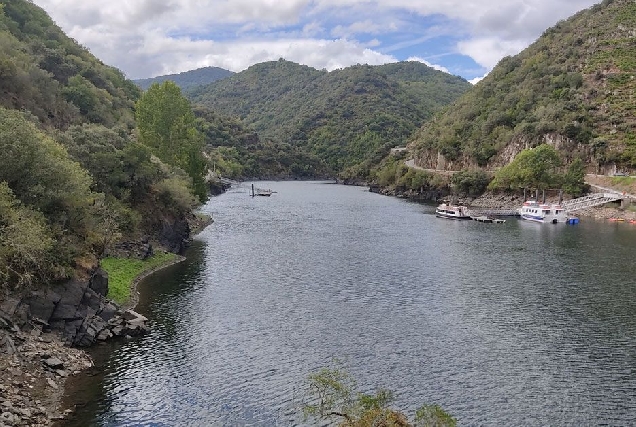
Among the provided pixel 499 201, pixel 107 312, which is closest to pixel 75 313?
pixel 107 312

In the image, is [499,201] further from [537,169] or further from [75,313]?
[75,313]

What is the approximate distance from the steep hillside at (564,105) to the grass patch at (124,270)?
11121cm

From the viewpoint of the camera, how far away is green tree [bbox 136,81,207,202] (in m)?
93.0

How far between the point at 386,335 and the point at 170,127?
65675 millimetres

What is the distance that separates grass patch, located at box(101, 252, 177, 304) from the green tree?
29334mm

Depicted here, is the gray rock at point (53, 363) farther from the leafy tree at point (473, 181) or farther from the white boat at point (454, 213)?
the leafy tree at point (473, 181)

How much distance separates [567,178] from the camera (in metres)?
130

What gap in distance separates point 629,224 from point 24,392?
10531 centimetres

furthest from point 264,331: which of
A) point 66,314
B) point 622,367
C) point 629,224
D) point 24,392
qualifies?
point 629,224

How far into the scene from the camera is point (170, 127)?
94.5 metres

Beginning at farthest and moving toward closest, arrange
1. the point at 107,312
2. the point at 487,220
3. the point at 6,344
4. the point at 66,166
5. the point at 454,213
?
the point at 454,213 → the point at 487,220 → the point at 66,166 → the point at 107,312 → the point at 6,344

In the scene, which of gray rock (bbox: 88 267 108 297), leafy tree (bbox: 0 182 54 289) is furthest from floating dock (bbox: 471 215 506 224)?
leafy tree (bbox: 0 182 54 289)

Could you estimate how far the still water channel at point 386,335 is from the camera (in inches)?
1190

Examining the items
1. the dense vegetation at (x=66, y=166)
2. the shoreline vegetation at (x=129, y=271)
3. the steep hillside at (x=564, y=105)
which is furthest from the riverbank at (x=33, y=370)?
the steep hillside at (x=564, y=105)
